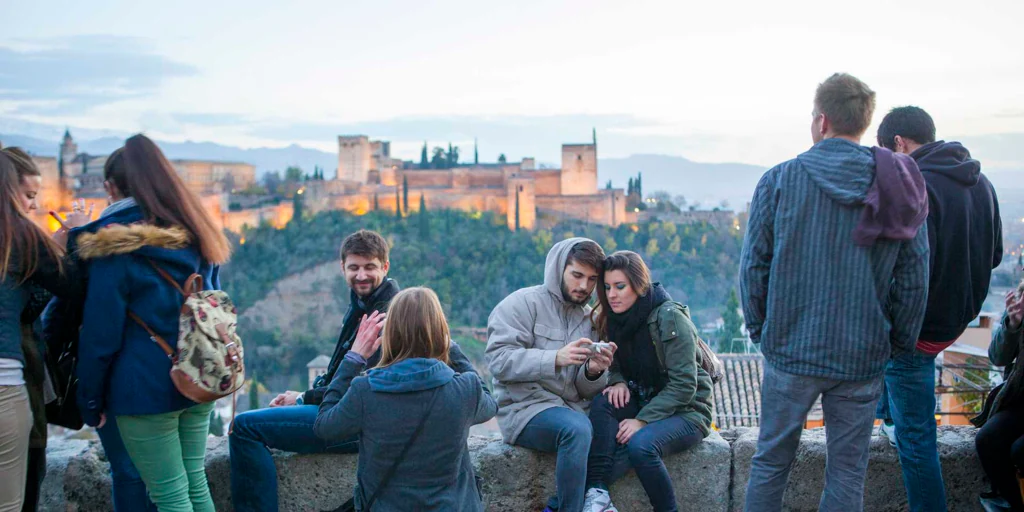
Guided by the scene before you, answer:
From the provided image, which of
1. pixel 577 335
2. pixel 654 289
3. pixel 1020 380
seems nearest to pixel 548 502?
pixel 577 335

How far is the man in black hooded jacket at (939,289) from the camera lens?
8.34 ft

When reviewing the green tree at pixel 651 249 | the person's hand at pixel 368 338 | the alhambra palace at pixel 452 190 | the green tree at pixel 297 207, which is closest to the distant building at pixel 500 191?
the alhambra palace at pixel 452 190

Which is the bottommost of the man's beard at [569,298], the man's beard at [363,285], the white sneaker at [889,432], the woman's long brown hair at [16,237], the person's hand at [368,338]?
the white sneaker at [889,432]

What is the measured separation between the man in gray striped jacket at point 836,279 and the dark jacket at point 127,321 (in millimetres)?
1657

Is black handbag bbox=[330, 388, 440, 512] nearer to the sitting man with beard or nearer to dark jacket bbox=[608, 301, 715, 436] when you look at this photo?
the sitting man with beard

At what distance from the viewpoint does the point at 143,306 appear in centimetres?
219

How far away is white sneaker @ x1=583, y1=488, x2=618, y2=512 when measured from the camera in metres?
2.58

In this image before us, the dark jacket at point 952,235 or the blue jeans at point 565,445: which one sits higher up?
the dark jacket at point 952,235

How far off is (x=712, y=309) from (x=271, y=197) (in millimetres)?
30311

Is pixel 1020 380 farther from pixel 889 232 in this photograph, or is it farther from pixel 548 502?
pixel 548 502

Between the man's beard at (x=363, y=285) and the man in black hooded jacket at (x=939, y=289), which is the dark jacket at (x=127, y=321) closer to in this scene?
the man's beard at (x=363, y=285)

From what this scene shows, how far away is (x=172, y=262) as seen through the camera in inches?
88.3

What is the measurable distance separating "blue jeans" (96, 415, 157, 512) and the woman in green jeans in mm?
74

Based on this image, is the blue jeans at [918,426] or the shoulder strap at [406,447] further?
the blue jeans at [918,426]
